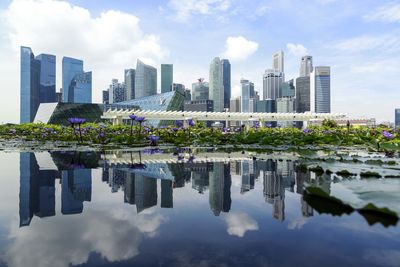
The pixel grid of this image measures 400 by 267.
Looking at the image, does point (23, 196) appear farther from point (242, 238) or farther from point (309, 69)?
point (309, 69)

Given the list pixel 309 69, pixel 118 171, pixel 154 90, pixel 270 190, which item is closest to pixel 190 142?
pixel 118 171

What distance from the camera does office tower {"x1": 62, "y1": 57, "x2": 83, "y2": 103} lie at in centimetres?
17800

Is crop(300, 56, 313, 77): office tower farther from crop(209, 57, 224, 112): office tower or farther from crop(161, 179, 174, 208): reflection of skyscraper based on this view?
crop(161, 179, 174, 208): reflection of skyscraper

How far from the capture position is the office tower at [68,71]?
584ft

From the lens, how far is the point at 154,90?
18162cm

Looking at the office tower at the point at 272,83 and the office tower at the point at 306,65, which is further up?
the office tower at the point at 306,65

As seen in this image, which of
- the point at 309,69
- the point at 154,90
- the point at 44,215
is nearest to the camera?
the point at 44,215

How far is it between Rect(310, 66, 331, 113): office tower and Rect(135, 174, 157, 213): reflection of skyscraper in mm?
160189

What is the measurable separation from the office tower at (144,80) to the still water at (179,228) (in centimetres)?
17619

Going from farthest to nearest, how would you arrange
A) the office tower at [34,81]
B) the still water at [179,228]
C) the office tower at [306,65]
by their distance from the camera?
1. the office tower at [306,65]
2. the office tower at [34,81]
3. the still water at [179,228]

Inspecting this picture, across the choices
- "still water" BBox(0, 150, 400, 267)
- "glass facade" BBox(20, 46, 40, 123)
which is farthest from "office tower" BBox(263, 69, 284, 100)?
"still water" BBox(0, 150, 400, 267)

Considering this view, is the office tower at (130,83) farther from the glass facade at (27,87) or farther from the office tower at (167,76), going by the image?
the glass facade at (27,87)

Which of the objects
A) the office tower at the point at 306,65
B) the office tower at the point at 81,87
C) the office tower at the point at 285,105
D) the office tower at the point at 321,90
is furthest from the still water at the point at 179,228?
the office tower at the point at 306,65

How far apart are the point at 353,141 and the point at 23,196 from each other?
9.64 meters
